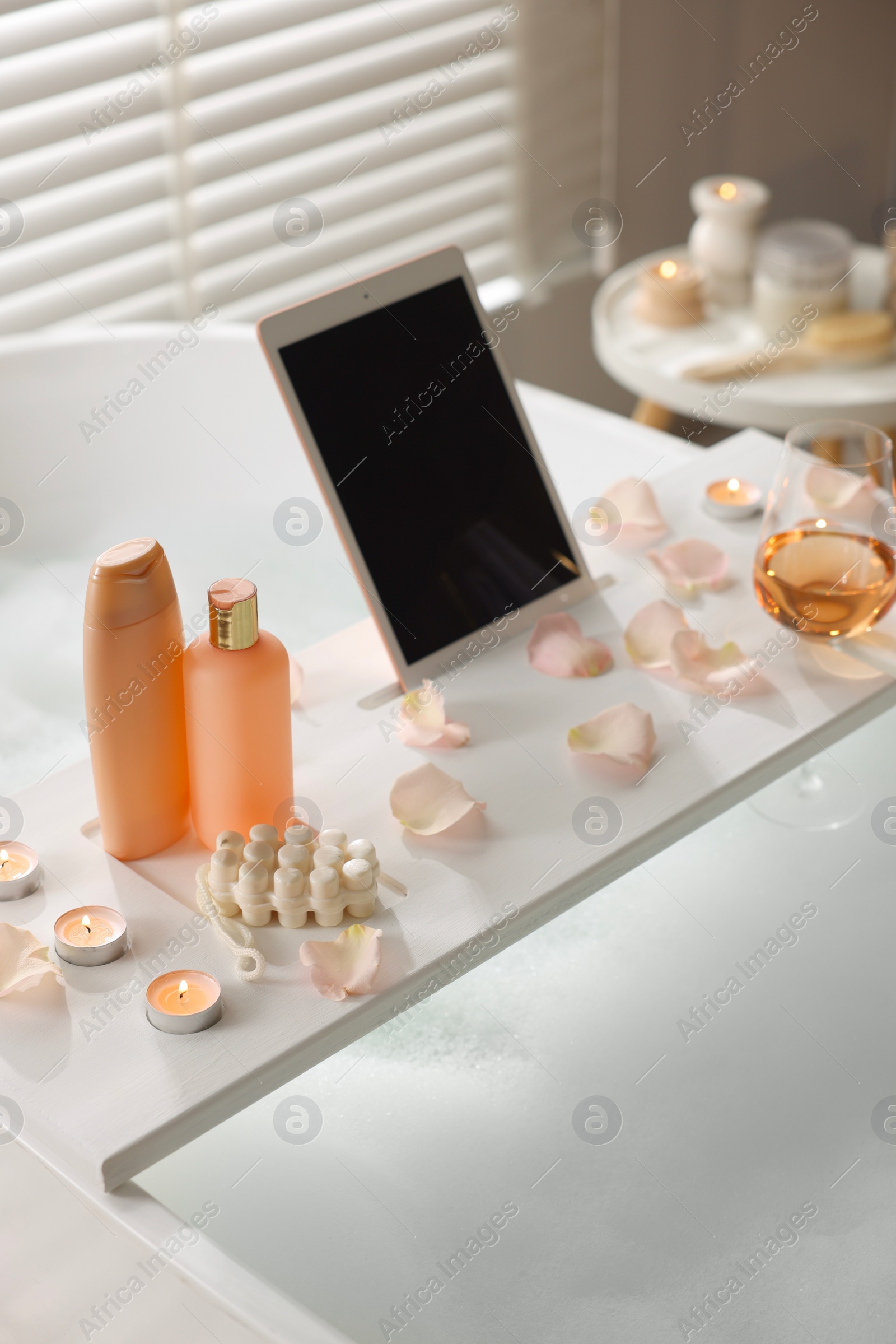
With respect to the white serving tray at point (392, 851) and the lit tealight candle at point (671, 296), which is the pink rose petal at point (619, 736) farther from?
the lit tealight candle at point (671, 296)

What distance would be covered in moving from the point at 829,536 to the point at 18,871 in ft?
2.00

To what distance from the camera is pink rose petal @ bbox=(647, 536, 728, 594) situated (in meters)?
1.06

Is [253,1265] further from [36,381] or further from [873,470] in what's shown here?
[36,381]

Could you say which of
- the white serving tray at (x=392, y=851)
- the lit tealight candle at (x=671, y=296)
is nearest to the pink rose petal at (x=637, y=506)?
the white serving tray at (x=392, y=851)

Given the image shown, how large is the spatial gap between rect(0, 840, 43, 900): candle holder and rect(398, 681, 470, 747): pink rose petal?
26cm

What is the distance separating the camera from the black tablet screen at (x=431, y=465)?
0.95 metres

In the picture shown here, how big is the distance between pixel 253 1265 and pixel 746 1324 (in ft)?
0.97

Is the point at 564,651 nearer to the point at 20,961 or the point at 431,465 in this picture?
the point at 431,465

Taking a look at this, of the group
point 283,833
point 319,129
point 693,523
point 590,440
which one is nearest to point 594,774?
point 283,833

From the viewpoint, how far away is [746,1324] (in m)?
0.79

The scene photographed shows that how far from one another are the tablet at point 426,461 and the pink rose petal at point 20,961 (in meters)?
0.33

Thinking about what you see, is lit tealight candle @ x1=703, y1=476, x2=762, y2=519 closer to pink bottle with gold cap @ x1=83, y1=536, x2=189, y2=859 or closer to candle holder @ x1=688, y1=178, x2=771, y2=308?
pink bottle with gold cap @ x1=83, y1=536, x2=189, y2=859

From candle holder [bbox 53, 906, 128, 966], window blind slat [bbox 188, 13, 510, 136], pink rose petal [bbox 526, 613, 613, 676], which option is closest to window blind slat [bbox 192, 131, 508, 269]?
window blind slat [bbox 188, 13, 510, 136]

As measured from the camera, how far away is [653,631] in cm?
98
